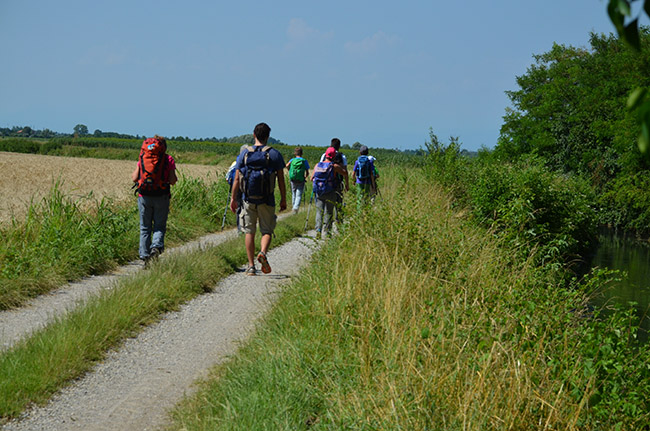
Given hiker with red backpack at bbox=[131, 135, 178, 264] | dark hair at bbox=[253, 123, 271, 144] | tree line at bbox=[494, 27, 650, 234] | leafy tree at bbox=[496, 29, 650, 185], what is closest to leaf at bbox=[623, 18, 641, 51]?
dark hair at bbox=[253, 123, 271, 144]

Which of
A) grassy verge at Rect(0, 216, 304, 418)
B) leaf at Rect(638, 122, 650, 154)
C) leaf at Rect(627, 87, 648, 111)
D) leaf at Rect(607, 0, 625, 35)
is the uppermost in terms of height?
leaf at Rect(607, 0, 625, 35)

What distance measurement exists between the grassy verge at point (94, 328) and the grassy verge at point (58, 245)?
1.26m

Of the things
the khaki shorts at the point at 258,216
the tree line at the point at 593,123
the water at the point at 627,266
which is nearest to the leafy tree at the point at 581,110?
the tree line at the point at 593,123

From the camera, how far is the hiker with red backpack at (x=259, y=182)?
8.52 meters

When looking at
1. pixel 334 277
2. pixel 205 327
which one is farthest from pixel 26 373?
pixel 334 277

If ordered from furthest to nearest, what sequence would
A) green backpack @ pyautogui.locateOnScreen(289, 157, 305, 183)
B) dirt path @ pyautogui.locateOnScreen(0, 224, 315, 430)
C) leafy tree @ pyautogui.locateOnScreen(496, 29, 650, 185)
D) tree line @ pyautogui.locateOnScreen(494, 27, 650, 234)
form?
leafy tree @ pyautogui.locateOnScreen(496, 29, 650, 185)
tree line @ pyautogui.locateOnScreen(494, 27, 650, 234)
green backpack @ pyautogui.locateOnScreen(289, 157, 305, 183)
dirt path @ pyautogui.locateOnScreen(0, 224, 315, 430)

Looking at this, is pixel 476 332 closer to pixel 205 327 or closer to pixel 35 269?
pixel 205 327

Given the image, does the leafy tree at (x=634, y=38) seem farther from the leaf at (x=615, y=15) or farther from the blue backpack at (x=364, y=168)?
the blue backpack at (x=364, y=168)

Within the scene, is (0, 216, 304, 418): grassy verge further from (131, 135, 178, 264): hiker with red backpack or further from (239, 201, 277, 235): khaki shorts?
(239, 201, 277, 235): khaki shorts

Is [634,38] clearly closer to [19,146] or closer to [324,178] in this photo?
[324,178]

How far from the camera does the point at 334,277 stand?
20.4ft

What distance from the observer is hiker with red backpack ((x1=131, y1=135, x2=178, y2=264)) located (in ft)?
28.7

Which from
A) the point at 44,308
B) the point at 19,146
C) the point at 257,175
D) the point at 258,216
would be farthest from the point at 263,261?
the point at 19,146

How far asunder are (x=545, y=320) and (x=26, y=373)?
4.19 meters
